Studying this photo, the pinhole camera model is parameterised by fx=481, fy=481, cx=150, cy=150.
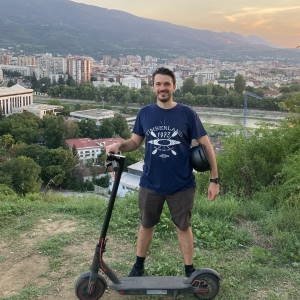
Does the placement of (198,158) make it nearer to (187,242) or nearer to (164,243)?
(187,242)

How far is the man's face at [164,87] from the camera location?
226cm

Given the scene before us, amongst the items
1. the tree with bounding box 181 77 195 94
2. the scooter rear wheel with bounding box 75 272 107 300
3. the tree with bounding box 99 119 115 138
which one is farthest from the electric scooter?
the tree with bounding box 181 77 195 94

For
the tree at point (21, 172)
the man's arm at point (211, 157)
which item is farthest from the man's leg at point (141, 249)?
the tree at point (21, 172)

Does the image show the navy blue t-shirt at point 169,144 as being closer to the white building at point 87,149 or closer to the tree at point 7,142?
the white building at point 87,149

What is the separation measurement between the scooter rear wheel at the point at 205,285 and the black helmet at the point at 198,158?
0.54 m

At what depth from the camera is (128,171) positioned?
14.0m

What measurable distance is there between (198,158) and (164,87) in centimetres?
38

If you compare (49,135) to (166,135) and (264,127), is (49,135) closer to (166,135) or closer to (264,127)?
(264,127)

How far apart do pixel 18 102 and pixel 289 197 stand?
48757mm

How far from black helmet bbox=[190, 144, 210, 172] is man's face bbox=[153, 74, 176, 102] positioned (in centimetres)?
28

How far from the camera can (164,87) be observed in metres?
2.26

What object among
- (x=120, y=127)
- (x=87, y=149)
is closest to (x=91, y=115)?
(x=120, y=127)

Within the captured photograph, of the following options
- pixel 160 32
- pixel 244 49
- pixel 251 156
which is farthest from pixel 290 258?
pixel 160 32

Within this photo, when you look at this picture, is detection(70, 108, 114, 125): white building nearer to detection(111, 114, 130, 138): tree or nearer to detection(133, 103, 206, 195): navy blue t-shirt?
detection(111, 114, 130, 138): tree
